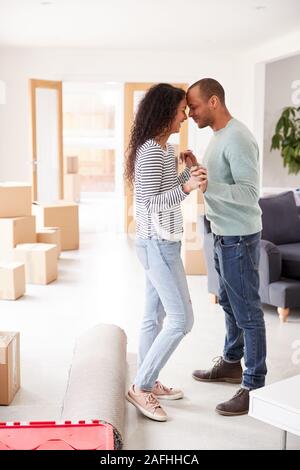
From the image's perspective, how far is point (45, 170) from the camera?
9492 millimetres

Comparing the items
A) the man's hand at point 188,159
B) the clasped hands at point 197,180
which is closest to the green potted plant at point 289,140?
the man's hand at point 188,159

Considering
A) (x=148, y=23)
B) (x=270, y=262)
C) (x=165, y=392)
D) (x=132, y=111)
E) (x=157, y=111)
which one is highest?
(x=148, y=23)

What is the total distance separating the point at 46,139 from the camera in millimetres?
9406

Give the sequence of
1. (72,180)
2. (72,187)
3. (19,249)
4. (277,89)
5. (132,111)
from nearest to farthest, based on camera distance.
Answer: (19,249) < (132,111) < (277,89) < (72,180) < (72,187)

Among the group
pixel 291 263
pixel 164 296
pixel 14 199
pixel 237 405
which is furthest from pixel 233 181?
pixel 14 199

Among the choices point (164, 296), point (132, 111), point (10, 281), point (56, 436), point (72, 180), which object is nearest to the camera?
point (56, 436)

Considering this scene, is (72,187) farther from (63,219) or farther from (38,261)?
(38,261)

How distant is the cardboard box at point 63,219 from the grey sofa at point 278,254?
8.93 feet

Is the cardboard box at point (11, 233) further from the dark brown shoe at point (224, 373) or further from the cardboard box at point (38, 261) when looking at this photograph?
the dark brown shoe at point (224, 373)

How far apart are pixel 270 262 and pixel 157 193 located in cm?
211

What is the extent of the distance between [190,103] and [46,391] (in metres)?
1.62

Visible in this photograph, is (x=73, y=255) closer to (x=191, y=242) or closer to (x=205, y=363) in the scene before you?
(x=191, y=242)

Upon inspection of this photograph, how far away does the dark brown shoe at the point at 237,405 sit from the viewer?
3.19 meters

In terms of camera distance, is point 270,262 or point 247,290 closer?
point 247,290
